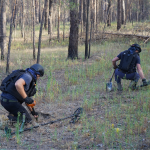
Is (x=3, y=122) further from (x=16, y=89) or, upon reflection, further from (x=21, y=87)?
(x=21, y=87)

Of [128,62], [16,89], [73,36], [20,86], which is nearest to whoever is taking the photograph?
[20,86]

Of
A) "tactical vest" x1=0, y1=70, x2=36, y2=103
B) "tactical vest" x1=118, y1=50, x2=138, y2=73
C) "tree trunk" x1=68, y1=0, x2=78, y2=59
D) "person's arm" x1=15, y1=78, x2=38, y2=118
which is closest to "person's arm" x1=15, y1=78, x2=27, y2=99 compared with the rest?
"person's arm" x1=15, y1=78, x2=38, y2=118

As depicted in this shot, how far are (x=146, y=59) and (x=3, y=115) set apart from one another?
24.8ft

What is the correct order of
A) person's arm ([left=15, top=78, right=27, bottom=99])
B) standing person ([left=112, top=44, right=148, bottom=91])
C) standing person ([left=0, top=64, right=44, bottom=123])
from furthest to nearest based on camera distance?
standing person ([left=112, top=44, right=148, bottom=91]), standing person ([left=0, top=64, right=44, bottom=123]), person's arm ([left=15, top=78, right=27, bottom=99])

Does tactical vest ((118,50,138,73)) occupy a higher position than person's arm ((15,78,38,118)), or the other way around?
tactical vest ((118,50,138,73))

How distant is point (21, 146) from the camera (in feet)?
11.8

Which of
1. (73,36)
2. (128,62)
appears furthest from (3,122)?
(73,36)

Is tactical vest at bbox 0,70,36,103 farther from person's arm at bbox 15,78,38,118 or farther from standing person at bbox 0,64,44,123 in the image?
person's arm at bbox 15,78,38,118

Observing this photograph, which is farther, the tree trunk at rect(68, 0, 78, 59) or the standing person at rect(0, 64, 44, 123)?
the tree trunk at rect(68, 0, 78, 59)

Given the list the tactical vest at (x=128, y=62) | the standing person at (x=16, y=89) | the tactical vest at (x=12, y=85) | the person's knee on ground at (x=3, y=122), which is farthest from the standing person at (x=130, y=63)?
the person's knee on ground at (x=3, y=122)

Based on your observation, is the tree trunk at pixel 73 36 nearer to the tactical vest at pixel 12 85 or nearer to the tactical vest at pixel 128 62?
the tactical vest at pixel 128 62

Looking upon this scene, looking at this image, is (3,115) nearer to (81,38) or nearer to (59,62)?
(59,62)

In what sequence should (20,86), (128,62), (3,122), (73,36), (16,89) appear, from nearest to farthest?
(20,86) < (16,89) < (3,122) < (128,62) < (73,36)

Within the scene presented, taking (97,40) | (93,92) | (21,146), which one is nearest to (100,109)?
(93,92)
